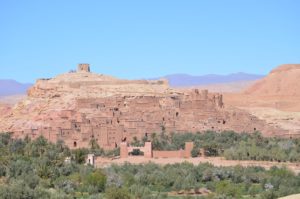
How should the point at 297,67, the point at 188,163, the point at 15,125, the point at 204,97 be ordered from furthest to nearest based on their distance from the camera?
the point at 297,67 → the point at 204,97 → the point at 15,125 → the point at 188,163

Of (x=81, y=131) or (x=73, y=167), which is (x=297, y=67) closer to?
(x=81, y=131)

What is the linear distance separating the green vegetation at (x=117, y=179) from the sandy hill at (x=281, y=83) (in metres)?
43.5

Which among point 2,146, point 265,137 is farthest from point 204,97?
point 2,146

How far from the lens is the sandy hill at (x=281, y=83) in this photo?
92812mm

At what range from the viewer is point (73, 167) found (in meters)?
41.3

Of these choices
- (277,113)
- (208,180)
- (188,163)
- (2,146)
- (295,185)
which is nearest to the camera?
(295,185)

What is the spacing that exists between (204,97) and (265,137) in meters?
5.19

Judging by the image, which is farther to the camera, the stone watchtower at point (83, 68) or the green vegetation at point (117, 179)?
the stone watchtower at point (83, 68)

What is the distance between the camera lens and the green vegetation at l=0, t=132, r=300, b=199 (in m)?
32.5

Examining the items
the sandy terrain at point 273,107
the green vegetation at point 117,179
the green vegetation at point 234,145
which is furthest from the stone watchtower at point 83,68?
the green vegetation at point 117,179

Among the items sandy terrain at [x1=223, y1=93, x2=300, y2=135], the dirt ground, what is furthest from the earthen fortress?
the dirt ground

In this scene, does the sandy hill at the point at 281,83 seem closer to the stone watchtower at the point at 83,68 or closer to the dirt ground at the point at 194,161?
the stone watchtower at the point at 83,68

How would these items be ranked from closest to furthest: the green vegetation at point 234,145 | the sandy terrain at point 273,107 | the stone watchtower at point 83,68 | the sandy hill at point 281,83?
the green vegetation at point 234,145 < the sandy terrain at point 273,107 < the stone watchtower at point 83,68 < the sandy hill at point 281,83

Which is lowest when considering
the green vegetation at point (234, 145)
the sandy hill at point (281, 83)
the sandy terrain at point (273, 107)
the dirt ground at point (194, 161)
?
the dirt ground at point (194, 161)
